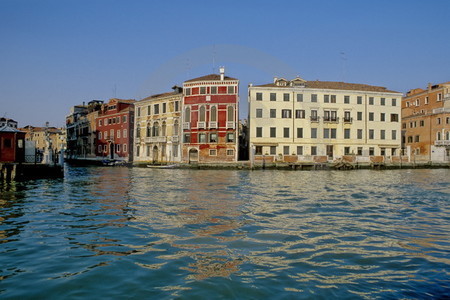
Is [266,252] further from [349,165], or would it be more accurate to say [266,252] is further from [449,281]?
[349,165]

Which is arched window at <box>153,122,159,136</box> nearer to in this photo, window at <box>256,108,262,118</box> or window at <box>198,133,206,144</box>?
window at <box>198,133,206,144</box>

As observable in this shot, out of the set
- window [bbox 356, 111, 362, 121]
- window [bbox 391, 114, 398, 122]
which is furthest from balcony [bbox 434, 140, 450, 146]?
window [bbox 356, 111, 362, 121]

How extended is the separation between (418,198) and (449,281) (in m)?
9.83

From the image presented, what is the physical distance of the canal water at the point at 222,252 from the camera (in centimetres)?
428

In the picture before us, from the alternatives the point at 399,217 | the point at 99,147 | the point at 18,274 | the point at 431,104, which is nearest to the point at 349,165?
the point at 431,104

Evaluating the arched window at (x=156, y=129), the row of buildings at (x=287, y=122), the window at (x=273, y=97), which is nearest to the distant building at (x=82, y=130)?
the arched window at (x=156, y=129)

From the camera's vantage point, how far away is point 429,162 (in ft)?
132

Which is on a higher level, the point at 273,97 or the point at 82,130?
the point at 273,97

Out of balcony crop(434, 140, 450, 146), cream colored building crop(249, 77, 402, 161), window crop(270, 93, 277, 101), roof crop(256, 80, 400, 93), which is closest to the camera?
cream colored building crop(249, 77, 402, 161)

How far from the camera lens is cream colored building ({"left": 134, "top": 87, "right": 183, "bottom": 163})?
4378 centimetres

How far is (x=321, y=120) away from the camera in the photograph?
138 feet

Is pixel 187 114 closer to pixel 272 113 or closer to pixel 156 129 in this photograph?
pixel 156 129

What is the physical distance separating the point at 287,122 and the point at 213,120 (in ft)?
28.2

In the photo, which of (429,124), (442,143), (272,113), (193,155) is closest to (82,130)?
(193,155)
